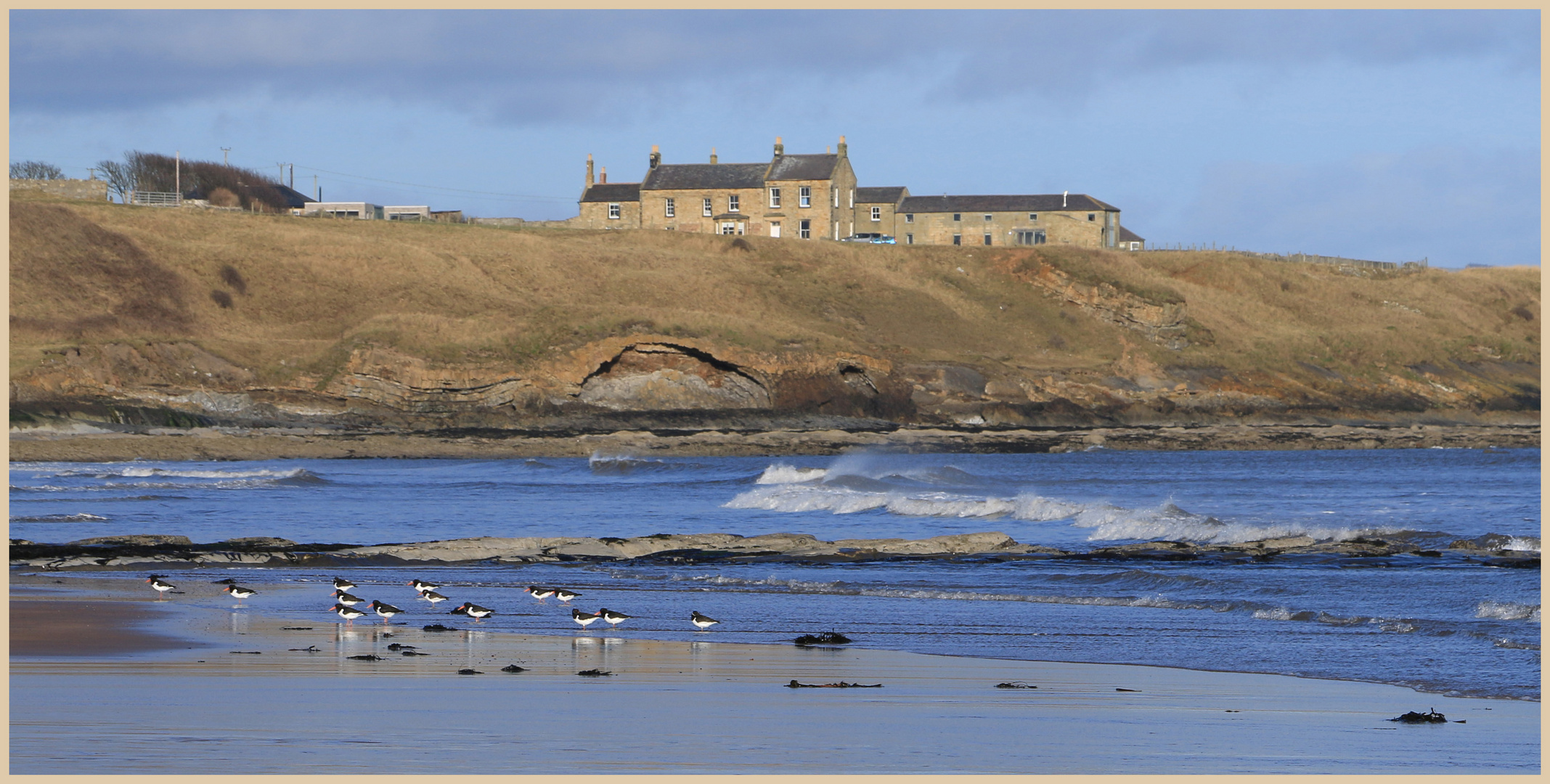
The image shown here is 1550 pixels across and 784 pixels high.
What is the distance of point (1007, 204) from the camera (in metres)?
102

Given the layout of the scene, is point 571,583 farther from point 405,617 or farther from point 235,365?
point 235,365

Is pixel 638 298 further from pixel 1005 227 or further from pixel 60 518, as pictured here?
pixel 60 518

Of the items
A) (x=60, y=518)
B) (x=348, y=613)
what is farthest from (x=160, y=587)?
(x=60, y=518)

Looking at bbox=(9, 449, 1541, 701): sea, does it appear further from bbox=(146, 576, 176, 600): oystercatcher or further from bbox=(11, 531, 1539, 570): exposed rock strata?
bbox=(146, 576, 176, 600): oystercatcher

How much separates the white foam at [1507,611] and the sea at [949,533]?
3cm

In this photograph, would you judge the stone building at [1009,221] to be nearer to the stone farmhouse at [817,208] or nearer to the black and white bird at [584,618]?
the stone farmhouse at [817,208]

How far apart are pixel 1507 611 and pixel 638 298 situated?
6432 centimetres

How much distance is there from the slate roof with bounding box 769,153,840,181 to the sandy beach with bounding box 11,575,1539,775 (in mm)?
85277

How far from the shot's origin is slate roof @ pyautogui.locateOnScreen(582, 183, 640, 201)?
333 ft

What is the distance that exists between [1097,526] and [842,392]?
39.0 meters

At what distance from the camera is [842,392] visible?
65000 mm

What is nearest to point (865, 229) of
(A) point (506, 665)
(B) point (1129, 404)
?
(B) point (1129, 404)

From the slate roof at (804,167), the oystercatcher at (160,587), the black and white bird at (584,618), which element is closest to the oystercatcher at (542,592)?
the black and white bird at (584,618)

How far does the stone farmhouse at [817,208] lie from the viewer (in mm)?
97750
